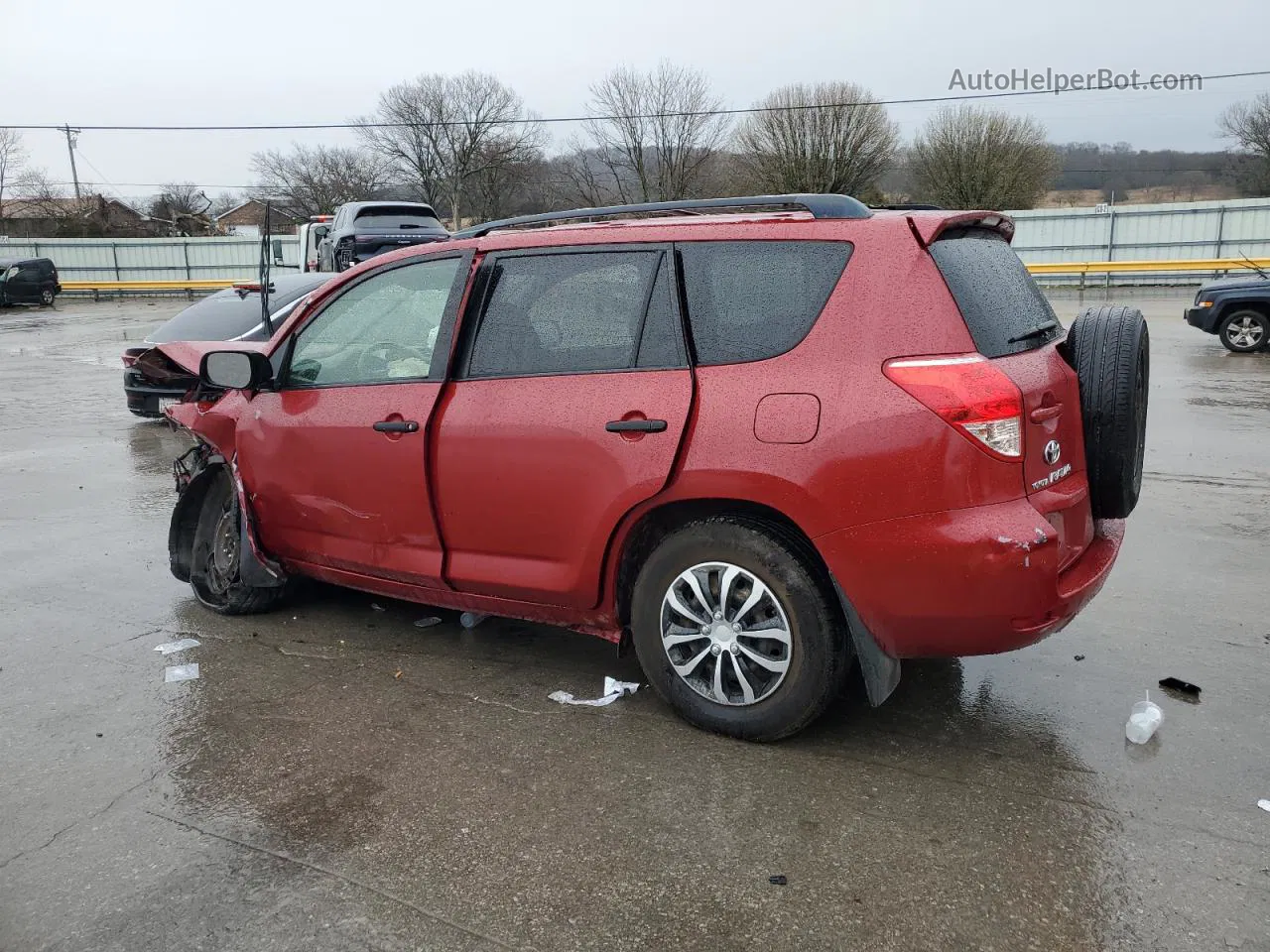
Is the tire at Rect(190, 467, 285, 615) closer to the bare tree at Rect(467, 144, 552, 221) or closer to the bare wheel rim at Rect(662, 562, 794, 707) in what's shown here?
the bare wheel rim at Rect(662, 562, 794, 707)

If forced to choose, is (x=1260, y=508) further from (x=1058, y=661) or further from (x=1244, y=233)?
(x=1244, y=233)

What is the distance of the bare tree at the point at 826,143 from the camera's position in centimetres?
4144

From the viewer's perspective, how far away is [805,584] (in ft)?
10.6

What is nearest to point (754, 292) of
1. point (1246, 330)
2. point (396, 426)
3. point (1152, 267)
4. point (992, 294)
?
point (992, 294)

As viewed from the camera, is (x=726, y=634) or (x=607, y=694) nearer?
(x=726, y=634)

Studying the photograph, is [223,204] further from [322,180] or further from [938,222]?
[938,222]

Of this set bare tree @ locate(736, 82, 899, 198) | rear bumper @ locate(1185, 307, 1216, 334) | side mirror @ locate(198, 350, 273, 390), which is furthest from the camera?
bare tree @ locate(736, 82, 899, 198)

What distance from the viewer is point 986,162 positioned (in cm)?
3962

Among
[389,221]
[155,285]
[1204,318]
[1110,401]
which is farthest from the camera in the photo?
[155,285]

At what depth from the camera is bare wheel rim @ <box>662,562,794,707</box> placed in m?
3.31

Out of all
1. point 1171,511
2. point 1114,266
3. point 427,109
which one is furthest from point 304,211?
point 1171,511

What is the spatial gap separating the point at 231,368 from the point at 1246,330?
14228mm

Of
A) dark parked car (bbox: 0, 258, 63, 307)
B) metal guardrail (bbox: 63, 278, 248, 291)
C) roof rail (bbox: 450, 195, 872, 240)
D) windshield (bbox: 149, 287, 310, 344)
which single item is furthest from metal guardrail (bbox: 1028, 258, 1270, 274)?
dark parked car (bbox: 0, 258, 63, 307)

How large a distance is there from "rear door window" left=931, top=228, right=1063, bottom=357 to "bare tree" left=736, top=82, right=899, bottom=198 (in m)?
39.0
